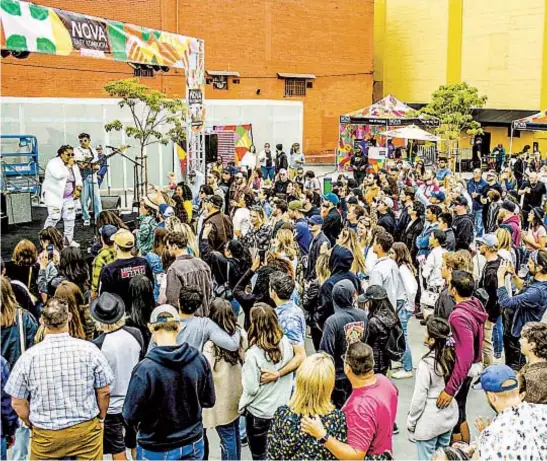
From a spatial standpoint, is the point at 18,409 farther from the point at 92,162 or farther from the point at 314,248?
the point at 92,162

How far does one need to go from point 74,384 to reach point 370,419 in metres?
1.71

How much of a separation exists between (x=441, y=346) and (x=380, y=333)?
2.97ft

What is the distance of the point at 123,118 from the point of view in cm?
2434

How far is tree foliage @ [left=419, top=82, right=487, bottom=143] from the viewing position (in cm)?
3122

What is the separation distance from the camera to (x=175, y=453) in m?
4.30

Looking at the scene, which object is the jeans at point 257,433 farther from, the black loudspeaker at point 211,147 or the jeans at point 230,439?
the black loudspeaker at point 211,147

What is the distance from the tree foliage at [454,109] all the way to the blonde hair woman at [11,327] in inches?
1088

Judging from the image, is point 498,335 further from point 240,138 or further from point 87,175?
point 240,138

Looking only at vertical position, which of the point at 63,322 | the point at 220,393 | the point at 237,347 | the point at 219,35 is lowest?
the point at 220,393

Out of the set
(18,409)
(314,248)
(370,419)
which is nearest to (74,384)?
(18,409)

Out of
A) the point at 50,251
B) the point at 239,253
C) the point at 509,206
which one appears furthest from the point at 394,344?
the point at 509,206

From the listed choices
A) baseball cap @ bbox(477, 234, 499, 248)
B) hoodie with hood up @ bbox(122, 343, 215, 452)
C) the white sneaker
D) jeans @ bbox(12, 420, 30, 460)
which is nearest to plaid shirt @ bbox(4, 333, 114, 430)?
hoodie with hood up @ bbox(122, 343, 215, 452)

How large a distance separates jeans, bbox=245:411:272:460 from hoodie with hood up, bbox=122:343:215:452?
0.62 meters

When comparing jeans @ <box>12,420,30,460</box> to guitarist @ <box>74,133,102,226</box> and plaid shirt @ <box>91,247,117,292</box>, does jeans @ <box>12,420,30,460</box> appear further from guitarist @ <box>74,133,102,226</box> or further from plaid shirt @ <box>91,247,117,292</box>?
guitarist @ <box>74,133,102,226</box>
